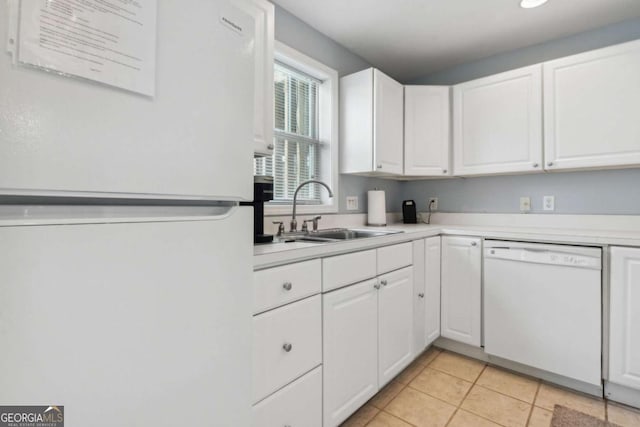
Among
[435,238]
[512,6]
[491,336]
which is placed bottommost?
[491,336]

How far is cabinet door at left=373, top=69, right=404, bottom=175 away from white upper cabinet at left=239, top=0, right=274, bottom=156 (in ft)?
3.29

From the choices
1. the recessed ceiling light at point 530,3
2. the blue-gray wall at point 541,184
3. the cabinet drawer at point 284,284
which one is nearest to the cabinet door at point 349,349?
the cabinet drawer at point 284,284

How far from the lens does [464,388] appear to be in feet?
6.06

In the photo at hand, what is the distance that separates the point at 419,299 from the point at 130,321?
1796mm

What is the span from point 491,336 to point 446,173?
132 centimetres

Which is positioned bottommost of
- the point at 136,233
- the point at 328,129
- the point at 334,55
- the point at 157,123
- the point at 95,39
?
the point at 136,233

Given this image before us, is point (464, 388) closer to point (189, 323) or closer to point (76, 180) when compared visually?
point (189, 323)

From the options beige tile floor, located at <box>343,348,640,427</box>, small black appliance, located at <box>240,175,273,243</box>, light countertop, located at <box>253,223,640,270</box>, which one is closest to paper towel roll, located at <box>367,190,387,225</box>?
light countertop, located at <box>253,223,640,270</box>

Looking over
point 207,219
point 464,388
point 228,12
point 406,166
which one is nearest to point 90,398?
point 207,219

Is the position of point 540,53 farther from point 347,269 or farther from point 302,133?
point 347,269

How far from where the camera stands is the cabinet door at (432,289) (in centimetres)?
214

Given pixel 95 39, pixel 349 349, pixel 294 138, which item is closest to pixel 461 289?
pixel 349 349

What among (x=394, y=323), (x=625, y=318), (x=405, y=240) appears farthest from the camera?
(x=405, y=240)

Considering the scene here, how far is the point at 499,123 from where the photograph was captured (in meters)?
2.39
